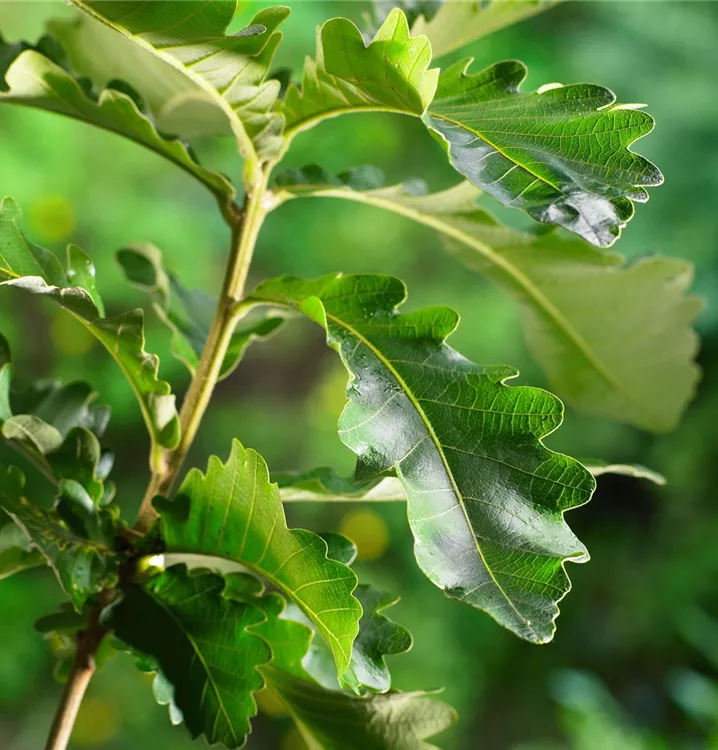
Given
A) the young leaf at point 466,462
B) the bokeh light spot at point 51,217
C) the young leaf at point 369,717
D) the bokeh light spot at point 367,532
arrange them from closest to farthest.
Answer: the young leaf at point 466,462 → the young leaf at point 369,717 → the bokeh light spot at point 51,217 → the bokeh light spot at point 367,532

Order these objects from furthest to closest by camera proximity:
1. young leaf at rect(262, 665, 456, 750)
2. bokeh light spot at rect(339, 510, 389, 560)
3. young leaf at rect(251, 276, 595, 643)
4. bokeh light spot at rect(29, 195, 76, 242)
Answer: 1. bokeh light spot at rect(339, 510, 389, 560)
2. bokeh light spot at rect(29, 195, 76, 242)
3. young leaf at rect(262, 665, 456, 750)
4. young leaf at rect(251, 276, 595, 643)

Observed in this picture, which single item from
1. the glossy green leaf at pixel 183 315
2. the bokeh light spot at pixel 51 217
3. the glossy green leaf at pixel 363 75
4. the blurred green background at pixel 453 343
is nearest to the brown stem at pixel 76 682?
the glossy green leaf at pixel 183 315

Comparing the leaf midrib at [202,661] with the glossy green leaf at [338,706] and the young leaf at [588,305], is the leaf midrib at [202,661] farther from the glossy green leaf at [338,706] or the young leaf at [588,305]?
the young leaf at [588,305]

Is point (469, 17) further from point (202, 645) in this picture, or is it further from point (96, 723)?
point (96, 723)

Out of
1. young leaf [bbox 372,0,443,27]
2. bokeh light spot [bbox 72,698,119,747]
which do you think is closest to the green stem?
young leaf [bbox 372,0,443,27]

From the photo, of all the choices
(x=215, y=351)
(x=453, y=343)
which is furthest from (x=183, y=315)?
(x=453, y=343)

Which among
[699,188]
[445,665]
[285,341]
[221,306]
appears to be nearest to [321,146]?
[285,341]

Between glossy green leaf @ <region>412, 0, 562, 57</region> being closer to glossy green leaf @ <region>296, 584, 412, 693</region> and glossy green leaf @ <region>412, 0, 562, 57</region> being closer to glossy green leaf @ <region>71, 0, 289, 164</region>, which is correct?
glossy green leaf @ <region>71, 0, 289, 164</region>
